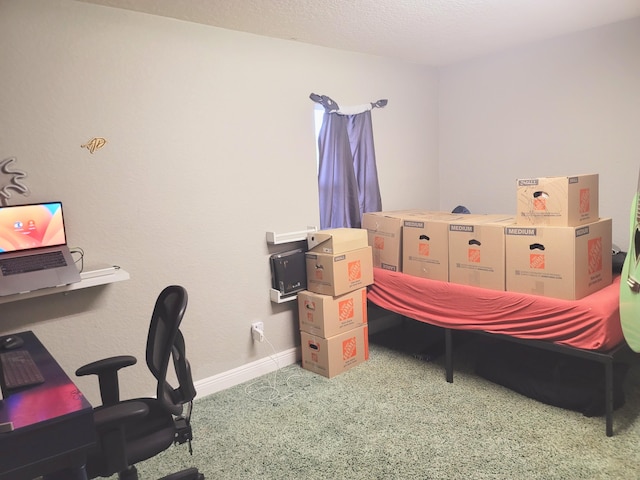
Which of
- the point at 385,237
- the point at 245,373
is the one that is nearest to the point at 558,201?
the point at 385,237

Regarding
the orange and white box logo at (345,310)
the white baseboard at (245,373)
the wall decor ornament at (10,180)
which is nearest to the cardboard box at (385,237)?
the orange and white box logo at (345,310)

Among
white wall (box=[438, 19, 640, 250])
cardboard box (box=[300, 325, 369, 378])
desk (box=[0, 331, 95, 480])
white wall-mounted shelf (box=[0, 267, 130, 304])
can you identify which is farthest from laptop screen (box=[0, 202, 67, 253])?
white wall (box=[438, 19, 640, 250])

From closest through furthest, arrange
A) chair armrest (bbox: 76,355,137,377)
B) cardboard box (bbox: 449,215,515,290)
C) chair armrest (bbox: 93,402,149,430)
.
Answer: chair armrest (bbox: 93,402,149,430), chair armrest (bbox: 76,355,137,377), cardboard box (bbox: 449,215,515,290)

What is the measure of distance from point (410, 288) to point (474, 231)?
628 mm

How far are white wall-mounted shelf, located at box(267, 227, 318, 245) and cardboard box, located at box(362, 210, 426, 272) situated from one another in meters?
0.52

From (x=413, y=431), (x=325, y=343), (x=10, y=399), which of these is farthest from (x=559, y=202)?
(x=10, y=399)

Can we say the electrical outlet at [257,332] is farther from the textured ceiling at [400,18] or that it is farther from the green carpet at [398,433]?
the textured ceiling at [400,18]

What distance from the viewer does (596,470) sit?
201cm

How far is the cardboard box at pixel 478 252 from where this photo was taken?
9.07 feet

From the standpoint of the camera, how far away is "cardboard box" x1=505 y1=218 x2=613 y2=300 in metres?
2.47

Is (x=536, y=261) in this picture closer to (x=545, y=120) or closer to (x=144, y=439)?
(x=545, y=120)

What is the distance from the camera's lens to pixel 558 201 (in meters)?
2.49

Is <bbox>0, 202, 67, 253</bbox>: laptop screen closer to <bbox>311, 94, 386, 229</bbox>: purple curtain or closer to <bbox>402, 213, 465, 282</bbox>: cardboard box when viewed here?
<bbox>311, 94, 386, 229</bbox>: purple curtain

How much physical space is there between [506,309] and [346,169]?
5.35ft
